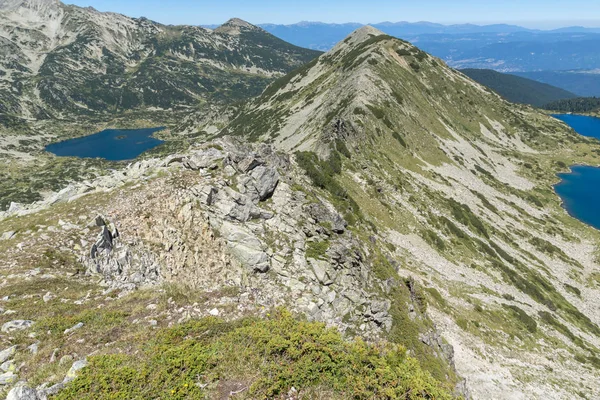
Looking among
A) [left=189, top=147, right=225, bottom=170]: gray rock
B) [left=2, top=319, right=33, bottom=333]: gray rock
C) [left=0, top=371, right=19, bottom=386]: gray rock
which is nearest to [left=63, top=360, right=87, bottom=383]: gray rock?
[left=0, top=371, right=19, bottom=386]: gray rock

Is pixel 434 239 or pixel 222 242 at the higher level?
pixel 222 242

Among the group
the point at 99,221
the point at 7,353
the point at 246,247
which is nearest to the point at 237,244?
the point at 246,247

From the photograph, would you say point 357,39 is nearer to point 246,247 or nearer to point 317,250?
point 317,250

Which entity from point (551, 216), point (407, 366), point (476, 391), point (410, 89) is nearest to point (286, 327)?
point (407, 366)

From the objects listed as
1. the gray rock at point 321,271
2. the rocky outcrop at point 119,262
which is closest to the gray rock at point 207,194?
the rocky outcrop at point 119,262

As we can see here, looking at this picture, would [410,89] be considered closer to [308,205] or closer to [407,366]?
[308,205]

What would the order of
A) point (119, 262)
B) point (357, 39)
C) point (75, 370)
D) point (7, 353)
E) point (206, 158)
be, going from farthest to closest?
point (357, 39) < point (206, 158) < point (119, 262) < point (7, 353) < point (75, 370)
